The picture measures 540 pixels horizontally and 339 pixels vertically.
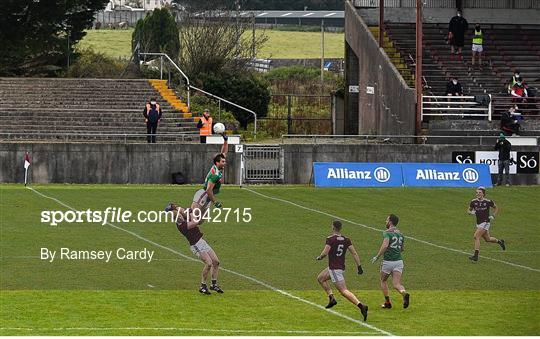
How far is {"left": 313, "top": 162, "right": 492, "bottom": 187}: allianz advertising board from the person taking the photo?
47.2 metres

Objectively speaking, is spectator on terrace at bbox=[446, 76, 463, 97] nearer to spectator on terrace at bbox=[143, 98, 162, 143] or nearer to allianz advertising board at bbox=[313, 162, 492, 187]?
allianz advertising board at bbox=[313, 162, 492, 187]

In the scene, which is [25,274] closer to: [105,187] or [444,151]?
[105,187]

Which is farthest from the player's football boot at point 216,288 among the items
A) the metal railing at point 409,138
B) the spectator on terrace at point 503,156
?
the spectator on terrace at point 503,156

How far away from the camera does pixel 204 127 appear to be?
4925 centimetres

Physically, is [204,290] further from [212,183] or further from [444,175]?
[444,175]

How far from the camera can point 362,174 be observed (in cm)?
4725

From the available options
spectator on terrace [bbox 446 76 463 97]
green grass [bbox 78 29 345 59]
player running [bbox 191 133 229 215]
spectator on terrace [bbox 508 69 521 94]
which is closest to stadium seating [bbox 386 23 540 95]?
spectator on terrace [bbox 508 69 521 94]

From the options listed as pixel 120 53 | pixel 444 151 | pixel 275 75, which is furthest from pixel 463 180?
pixel 120 53

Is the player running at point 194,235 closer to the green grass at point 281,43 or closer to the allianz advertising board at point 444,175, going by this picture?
the allianz advertising board at point 444,175

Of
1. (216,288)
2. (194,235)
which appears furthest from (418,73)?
(194,235)

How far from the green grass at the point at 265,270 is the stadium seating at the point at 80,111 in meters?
5.90

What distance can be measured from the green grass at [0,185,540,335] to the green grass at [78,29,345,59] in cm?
6489

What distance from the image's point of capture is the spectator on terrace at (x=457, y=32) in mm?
59625

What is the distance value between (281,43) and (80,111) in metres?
73.2
